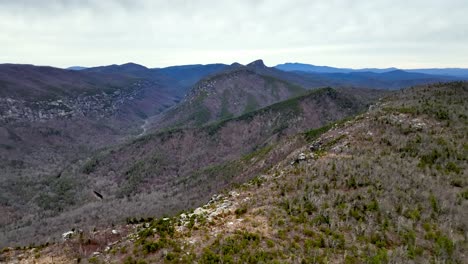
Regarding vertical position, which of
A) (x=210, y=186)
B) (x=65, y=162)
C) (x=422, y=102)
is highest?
(x=422, y=102)

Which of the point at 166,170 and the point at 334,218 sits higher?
the point at 334,218

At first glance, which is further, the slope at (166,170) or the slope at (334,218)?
the slope at (166,170)

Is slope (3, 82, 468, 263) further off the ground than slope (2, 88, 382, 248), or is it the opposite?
slope (3, 82, 468, 263)

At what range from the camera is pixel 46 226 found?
63.3 metres

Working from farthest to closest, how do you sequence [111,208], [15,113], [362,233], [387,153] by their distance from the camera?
[15,113], [111,208], [387,153], [362,233]

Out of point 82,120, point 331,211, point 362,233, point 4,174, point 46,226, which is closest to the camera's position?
point 362,233

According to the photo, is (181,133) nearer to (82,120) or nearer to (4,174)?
A: (4,174)

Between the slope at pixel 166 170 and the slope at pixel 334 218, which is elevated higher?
the slope at pixel 334 218

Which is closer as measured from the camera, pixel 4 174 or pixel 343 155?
pixel 343 155

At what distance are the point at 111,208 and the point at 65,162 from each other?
75201mm

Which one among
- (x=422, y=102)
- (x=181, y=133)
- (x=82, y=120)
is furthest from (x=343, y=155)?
(x=82, y=120)

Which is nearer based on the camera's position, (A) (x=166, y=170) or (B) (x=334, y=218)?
(B) (x=334, y=218)

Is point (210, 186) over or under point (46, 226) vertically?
over

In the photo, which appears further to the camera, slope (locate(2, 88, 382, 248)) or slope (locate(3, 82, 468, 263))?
slope (locate(2, 88, 382, 248))
